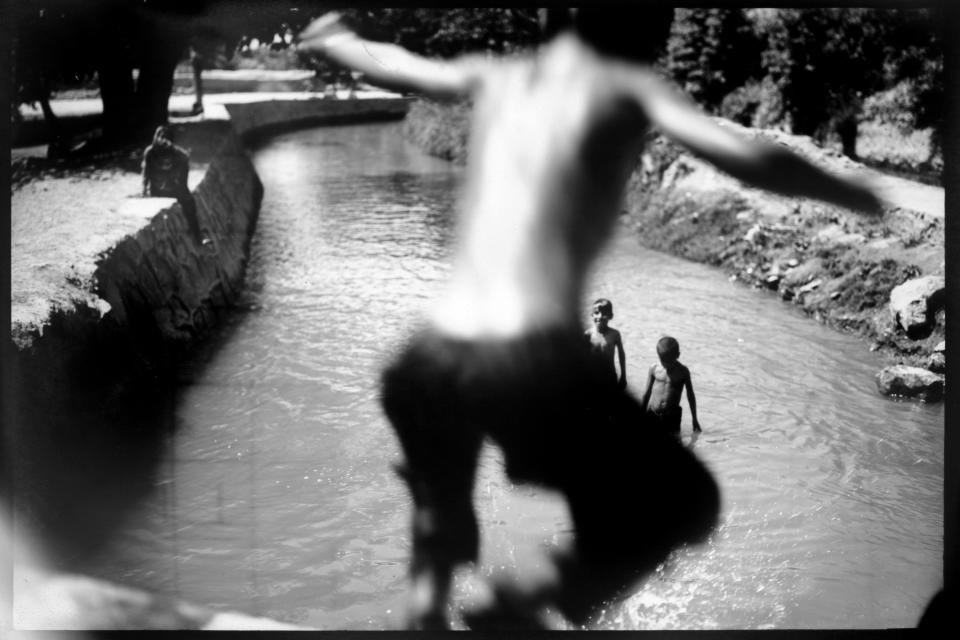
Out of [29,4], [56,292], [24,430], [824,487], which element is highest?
[29,4]

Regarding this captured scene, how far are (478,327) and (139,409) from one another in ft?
5.47

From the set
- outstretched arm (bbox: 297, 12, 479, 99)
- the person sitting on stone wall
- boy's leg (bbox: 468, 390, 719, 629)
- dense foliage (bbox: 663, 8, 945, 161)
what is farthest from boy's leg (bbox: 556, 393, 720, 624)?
the person sitting on stone wall

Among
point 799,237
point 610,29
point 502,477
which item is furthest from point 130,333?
point 799,237

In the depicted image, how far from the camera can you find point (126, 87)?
4.38m

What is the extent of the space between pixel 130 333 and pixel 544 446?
6.77 ft

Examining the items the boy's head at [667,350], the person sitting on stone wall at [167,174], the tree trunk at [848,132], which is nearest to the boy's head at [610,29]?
the boy's head at [667,350]

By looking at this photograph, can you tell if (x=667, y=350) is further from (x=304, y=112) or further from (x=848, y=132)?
(x=304, y=112)

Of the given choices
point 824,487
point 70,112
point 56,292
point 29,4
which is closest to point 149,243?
point 70,112

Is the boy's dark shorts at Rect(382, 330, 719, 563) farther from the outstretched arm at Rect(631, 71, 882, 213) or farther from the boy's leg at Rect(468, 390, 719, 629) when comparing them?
the outstretched arm at Rect(631, 71, 882, 213)

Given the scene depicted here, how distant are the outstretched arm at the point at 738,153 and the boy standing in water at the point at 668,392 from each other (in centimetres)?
105

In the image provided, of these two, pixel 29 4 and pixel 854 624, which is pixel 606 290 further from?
pixel 29 4

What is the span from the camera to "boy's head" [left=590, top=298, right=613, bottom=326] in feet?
9.07

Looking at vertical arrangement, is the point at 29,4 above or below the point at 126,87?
above

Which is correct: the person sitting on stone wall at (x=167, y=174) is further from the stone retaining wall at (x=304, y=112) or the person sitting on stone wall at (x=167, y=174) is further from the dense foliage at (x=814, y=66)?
the dense foliage at (x=814, y=66)
